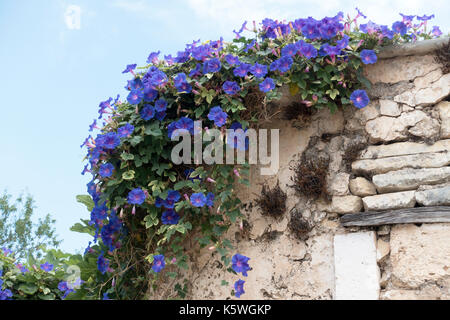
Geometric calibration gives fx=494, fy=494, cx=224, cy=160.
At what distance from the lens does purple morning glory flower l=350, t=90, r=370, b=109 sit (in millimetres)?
2994

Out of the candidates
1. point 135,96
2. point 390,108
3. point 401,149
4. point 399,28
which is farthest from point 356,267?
point 135,96

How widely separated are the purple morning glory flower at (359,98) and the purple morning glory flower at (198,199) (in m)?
1.08

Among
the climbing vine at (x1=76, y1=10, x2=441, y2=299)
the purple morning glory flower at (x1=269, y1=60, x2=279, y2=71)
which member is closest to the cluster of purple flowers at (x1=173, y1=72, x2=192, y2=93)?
the climbing vine at (x1=76, y1=10, x2=441, y2=299)

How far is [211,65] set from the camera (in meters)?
3.07

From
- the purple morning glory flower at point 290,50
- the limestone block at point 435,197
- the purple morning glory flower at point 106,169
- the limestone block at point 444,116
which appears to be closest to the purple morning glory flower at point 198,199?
the purple morning glory flower at point 106,169

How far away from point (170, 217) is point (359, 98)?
137 centimetres

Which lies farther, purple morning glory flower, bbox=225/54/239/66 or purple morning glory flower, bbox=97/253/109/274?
purple morning glory flower, bbox=97/253/109/274

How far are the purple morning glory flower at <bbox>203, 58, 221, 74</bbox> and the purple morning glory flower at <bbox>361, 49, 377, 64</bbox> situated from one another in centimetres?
88

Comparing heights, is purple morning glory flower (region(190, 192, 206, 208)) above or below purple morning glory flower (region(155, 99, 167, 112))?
below

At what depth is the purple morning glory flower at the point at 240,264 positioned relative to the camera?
112 inches

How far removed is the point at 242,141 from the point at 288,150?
37 centimetres

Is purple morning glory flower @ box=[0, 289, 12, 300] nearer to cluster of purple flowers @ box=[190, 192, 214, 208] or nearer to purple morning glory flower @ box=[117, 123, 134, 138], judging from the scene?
purple morning glory flower @ box=[117, 123, 134, 138]
